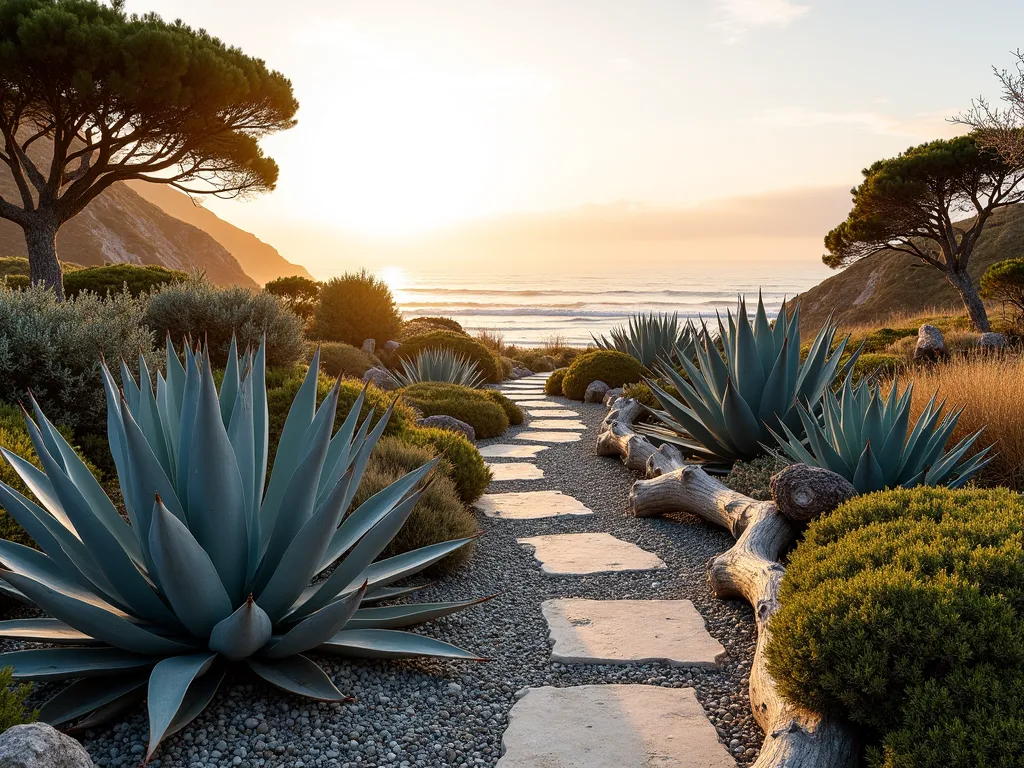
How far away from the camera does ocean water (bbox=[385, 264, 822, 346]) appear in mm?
35312

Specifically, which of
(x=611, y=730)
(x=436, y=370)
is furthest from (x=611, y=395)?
(x=611, y=730)

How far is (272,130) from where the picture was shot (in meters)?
17.0

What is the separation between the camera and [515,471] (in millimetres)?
6555

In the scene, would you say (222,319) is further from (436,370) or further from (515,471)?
(515,471)

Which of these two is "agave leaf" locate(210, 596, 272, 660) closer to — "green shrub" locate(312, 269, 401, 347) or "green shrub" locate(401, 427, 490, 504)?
"green shrub" locate(401, 427, 490, 504)

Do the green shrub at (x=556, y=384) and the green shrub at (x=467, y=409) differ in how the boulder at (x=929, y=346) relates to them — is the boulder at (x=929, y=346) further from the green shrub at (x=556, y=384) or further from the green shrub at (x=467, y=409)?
the green shrub at (x=467, y=409)

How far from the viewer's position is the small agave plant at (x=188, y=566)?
84.5 inches

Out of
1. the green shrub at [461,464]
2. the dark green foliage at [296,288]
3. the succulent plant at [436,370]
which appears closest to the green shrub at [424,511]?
the green shrub at [461,464]

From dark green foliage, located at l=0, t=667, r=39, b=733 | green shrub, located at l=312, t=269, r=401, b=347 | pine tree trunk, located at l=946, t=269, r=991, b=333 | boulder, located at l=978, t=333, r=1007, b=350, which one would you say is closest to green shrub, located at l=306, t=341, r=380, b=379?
green shrub, located at l=312, t=269, r=401, b=347

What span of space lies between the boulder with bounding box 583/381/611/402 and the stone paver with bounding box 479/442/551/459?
3.67 m

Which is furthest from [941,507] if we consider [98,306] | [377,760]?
[98,306]

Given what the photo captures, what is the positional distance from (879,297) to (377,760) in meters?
38.7

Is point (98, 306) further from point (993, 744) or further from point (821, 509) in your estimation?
point (993, 744)

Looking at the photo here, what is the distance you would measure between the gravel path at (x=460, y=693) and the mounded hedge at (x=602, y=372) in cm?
740
